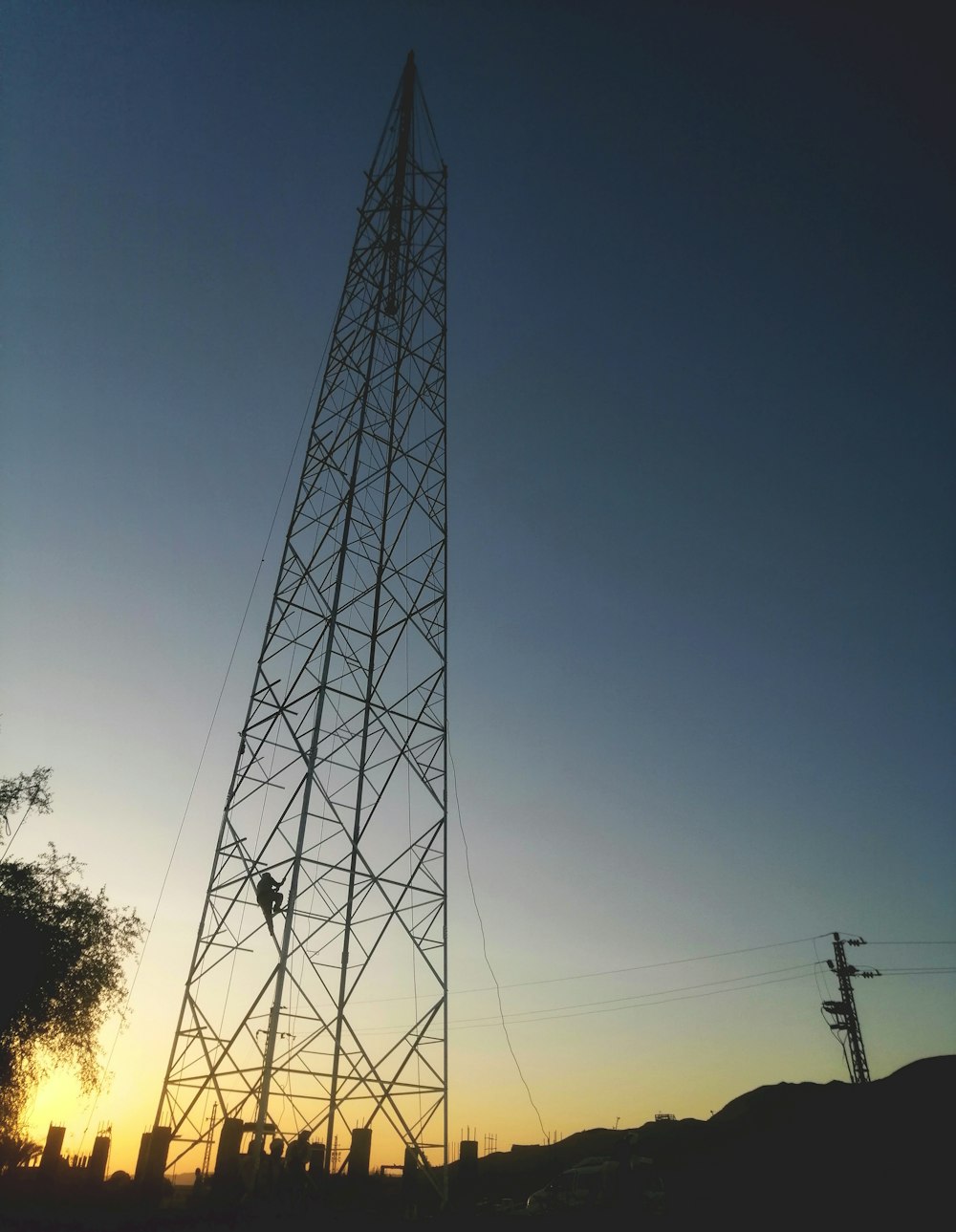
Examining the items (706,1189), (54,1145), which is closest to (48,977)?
(54,1145)

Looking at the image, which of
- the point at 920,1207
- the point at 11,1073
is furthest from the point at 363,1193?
the point at 11,1073

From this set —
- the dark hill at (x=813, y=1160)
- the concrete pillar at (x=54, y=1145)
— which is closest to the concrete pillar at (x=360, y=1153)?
the dark hill at (x=813, y=1160)

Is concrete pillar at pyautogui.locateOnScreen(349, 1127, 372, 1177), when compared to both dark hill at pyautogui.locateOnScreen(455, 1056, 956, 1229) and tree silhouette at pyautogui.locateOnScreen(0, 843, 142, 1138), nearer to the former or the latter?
dark hill at pyautogui.locateOnScreen(455, 1056, 956, 1229)

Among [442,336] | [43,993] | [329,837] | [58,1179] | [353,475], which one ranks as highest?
[442,336]

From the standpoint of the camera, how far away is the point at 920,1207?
1559 centimetres

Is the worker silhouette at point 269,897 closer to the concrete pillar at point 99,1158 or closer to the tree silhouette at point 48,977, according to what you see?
the concrete pillar at point 99,1158

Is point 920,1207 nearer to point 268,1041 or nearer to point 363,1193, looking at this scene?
point 363,1193

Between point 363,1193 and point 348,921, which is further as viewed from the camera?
point 348,921

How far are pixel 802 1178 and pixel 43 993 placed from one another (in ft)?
67.7

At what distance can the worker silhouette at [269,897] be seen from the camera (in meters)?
13.1

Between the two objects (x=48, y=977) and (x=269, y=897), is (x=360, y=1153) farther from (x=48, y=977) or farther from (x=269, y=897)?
(x=48, y=977)

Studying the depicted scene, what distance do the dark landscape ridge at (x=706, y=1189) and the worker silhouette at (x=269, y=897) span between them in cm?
384

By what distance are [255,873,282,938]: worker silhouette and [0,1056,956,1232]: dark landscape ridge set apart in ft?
12.6

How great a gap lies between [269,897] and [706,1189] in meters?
14.2
